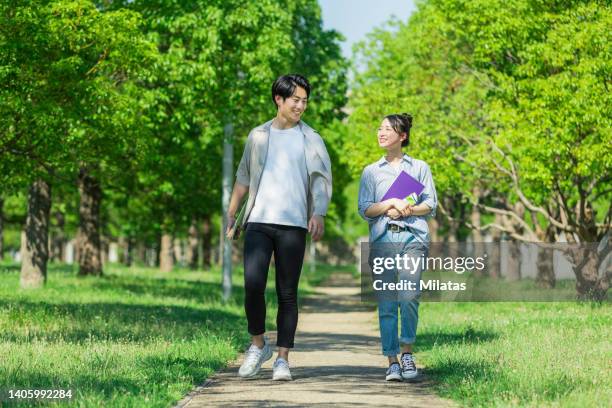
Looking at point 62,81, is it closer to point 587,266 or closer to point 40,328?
point 40,328

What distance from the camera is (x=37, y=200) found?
A: 24891 millimetres

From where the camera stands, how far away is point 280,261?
8.25 metres

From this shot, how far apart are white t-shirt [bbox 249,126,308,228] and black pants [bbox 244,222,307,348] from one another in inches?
3.4

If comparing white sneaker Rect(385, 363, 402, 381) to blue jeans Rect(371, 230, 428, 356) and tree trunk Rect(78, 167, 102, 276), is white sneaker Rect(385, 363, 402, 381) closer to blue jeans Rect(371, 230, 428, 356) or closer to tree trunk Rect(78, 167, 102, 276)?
blue jeans Rect(371, 230, 428, 356)

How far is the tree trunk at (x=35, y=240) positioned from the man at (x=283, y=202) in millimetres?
16862

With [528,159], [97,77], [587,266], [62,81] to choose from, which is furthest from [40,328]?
[587,266]

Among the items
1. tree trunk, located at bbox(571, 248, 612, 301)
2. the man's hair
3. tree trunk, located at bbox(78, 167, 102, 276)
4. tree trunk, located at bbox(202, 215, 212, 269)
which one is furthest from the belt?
tree trunk, located at bbox(202, 215, 212, 269)

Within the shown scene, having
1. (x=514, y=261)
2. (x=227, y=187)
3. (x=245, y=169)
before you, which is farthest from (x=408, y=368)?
(x=514, y=261)

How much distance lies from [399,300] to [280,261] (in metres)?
1.15

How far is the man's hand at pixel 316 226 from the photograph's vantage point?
26.6 feet

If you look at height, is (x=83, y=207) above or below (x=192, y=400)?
above

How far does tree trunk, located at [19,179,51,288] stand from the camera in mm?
24328

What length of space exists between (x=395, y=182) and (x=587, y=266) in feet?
45.3

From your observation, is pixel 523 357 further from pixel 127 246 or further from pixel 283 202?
pixel 127 246
